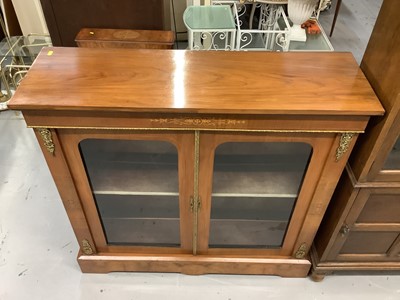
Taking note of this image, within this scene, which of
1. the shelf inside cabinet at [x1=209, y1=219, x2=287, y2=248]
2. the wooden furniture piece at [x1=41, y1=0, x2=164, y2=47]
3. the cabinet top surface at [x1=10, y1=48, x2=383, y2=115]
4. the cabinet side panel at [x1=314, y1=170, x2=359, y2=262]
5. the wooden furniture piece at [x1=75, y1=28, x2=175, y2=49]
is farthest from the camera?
the wooden furniture piece at [x1=41, y1=0, x2=164, y2=47]

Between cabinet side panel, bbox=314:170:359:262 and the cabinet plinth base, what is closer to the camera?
cabinet side panel, bbox=314:170:359:262

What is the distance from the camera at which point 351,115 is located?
31.2 inches

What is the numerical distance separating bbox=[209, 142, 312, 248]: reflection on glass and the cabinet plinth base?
2.7 inches

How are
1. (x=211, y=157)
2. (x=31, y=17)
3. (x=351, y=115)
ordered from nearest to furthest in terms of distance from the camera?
(x=351, y=115)
(x=211, y=157)
(x=31, y=17)

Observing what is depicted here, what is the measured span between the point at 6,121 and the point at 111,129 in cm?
142

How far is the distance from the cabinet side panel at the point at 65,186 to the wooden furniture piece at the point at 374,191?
807 mm

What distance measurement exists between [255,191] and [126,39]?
97 centimetres

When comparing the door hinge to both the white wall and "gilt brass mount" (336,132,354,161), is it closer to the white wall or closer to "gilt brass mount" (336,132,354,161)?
"gilt brass mount" (336,132,354,161)

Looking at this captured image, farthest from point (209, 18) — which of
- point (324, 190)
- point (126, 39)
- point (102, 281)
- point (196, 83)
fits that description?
point (102, 281)

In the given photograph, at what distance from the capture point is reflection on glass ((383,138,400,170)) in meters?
0.88

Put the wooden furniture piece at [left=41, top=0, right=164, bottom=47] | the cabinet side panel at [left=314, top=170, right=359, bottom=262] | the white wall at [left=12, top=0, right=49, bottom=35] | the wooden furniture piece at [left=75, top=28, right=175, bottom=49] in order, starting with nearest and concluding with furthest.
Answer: the cabinet side panel at [left=314, top=170, right=359, bottom=262] < the wooden furniture piece at [left=75, top=28, right=175, bottom=49] < the wooden furniture piece at [left=41, top=0, right=164, bottom=47] < the white wall at [left=12, top=0, right=49, bottom=35]

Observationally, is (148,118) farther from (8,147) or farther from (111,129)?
(8,147)

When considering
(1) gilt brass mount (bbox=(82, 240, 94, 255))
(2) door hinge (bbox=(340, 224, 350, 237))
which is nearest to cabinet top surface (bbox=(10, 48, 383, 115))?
(2) door hinge (bbox=(340, 224, 350, 237))

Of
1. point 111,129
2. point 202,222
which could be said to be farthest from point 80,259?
point 111,129
